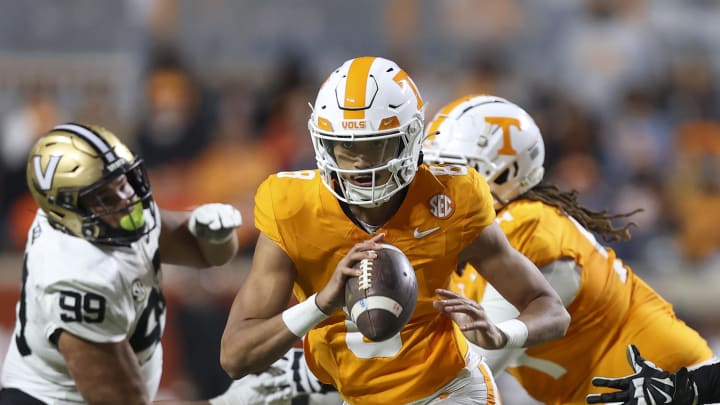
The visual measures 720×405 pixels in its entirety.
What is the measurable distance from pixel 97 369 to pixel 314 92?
5.11 metres

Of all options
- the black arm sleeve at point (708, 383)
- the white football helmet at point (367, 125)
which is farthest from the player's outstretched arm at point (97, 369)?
the black arm sleeve at point (708, 383)

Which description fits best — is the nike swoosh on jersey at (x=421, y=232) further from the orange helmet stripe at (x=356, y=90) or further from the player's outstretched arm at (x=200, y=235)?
the player's outstretched arm at (x=200, y=235)

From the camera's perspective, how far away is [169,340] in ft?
24.2

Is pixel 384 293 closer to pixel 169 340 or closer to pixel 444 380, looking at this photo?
pixel 444 380

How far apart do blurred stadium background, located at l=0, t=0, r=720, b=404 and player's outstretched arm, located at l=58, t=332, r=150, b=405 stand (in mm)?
3313

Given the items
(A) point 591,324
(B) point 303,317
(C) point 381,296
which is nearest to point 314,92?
(A) point 591,324

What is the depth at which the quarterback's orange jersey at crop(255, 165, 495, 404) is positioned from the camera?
3.52 m

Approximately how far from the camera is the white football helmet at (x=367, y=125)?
345cm

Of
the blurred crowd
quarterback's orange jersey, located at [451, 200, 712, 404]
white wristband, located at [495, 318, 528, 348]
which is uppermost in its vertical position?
white wristband, located at [495, 318, 528, 348]

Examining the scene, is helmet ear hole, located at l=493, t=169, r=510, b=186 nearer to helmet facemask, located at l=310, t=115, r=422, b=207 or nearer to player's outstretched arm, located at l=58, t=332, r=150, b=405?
helmet facemask, located at l=310, t=115, r=422, b=207

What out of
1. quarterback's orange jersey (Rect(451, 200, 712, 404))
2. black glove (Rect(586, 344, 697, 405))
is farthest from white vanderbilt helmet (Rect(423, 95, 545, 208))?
black glove (Rect(586, 344, 697, 405))

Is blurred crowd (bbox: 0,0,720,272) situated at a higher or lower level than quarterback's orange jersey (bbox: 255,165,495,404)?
lower

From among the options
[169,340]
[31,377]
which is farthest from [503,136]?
[169,340]

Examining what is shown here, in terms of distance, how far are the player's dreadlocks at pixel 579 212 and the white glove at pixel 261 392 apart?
115 centimetres
